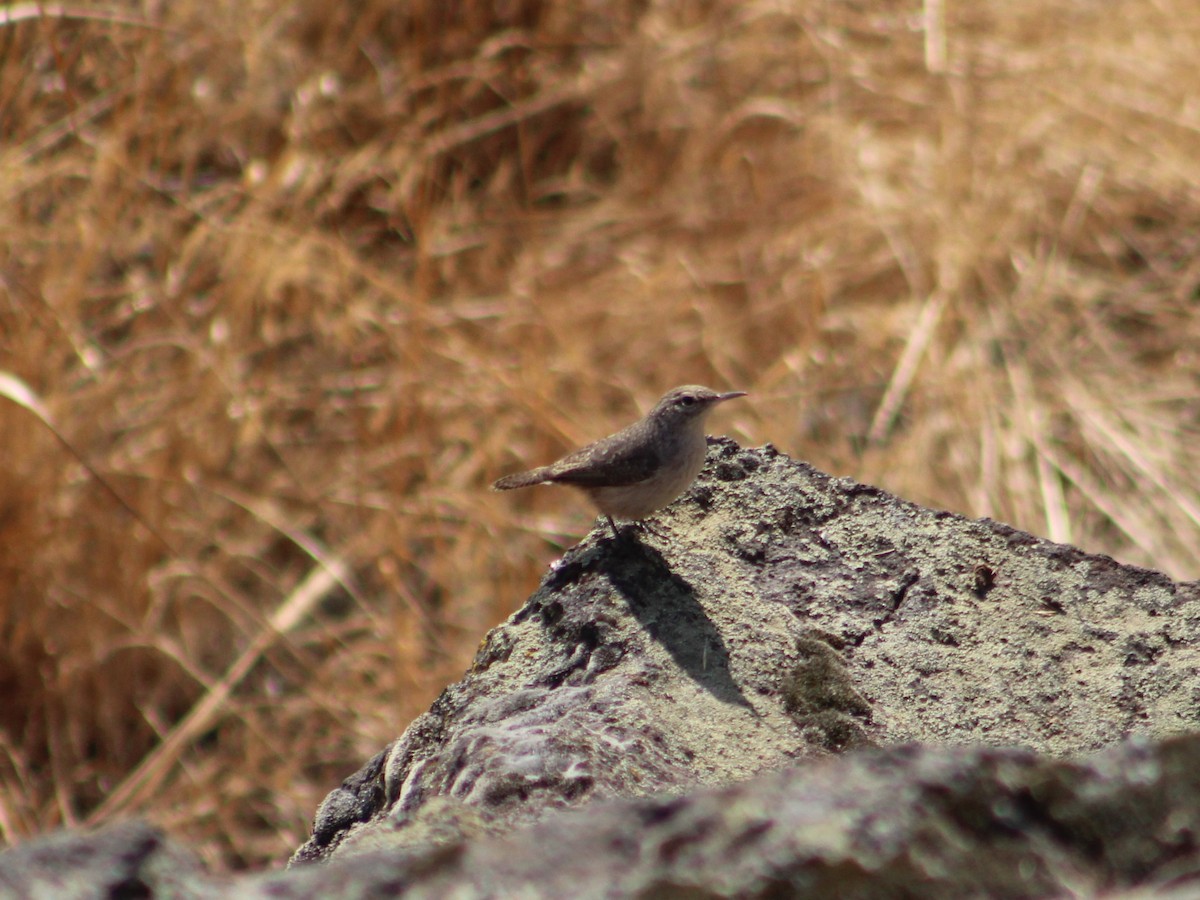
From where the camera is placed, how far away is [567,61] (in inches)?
271

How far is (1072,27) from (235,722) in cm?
511

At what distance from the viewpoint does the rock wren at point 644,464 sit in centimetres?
280

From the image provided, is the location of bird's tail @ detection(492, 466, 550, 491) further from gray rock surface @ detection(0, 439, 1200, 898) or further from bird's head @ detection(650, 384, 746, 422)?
gray rock surface @ detection(0, 439, 1200, 898)

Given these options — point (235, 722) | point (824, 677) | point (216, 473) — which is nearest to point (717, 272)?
point (216, 473)

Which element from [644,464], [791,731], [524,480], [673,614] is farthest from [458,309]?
[791,731]

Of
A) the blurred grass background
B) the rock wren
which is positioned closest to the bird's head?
the rock wren

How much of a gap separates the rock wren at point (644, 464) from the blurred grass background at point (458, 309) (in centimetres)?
174

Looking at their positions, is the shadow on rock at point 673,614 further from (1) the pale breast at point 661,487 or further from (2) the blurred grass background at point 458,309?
(2) the blurred grass background at point 458,309

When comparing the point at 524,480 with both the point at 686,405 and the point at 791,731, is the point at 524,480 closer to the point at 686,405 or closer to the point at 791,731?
the point at 686,405

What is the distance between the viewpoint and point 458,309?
233 inches

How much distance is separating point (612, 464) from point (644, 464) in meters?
0.23

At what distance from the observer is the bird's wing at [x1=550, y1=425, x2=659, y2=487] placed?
9.34ft

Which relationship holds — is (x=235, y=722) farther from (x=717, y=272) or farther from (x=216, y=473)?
(x=717, y=272)

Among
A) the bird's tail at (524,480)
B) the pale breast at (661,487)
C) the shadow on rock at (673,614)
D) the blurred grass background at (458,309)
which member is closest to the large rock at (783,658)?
the shadow on rock at (673,614)
